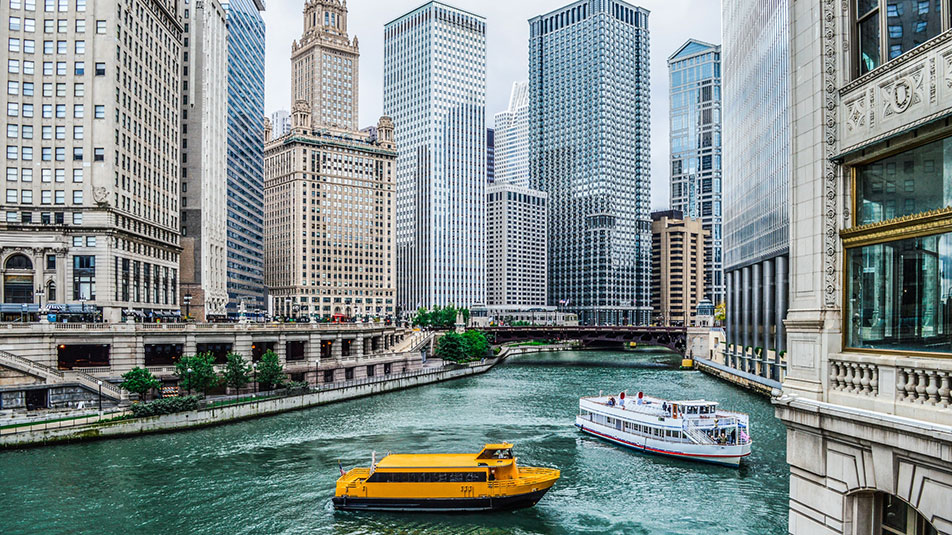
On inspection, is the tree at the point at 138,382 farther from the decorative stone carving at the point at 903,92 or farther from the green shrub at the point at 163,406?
the decorative stone carving at the point at 903,92

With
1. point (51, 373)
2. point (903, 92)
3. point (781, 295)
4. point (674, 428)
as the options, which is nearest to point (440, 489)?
point (674, 428)

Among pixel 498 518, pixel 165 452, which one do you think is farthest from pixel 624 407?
pixel 165 452

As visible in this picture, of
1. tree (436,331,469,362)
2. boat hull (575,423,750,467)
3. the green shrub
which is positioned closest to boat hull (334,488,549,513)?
boat hull (575,423,750,467)

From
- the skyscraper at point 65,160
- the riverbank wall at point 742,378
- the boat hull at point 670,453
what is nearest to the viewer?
the boat hull at point 670,453

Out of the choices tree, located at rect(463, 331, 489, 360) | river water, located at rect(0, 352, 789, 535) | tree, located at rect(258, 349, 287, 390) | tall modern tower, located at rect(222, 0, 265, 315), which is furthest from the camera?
tall modern tower, located at rect(222, 0, 265, 315)

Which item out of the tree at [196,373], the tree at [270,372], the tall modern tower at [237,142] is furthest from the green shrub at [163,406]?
the tall modern tower at [237,142]

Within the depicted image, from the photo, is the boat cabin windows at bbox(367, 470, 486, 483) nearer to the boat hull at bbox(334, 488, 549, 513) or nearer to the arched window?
the boat hull at bbox(334, 488, 549, 513)

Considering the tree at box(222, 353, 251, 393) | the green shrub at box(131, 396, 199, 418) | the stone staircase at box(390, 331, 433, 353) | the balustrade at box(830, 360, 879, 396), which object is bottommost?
the stone staircase at box(390, 331, 433, 353)

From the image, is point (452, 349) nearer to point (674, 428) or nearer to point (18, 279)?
point (18, 279)
